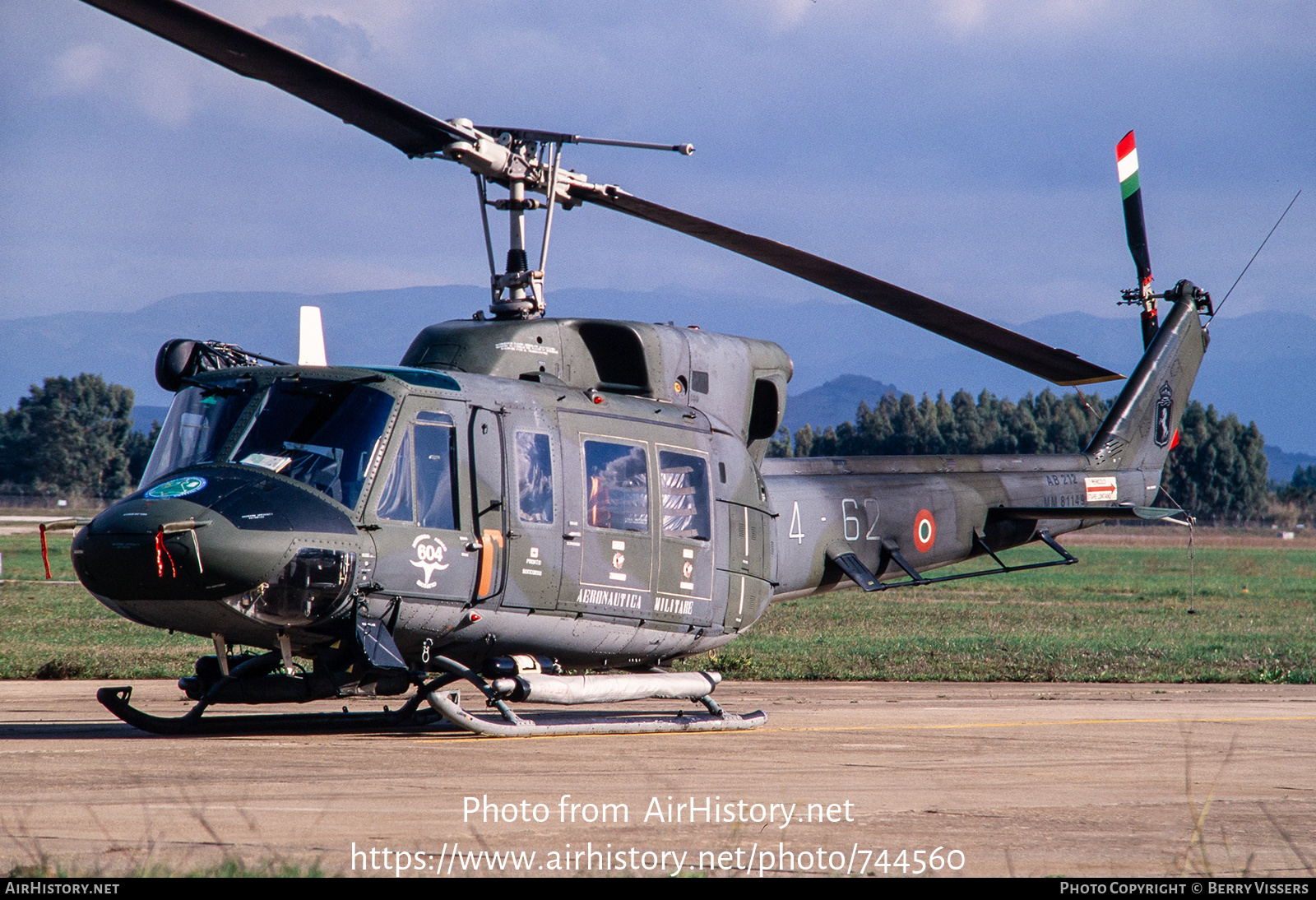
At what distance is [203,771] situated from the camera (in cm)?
758

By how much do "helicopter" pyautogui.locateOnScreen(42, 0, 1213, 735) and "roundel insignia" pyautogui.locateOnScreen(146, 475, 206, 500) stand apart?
26mm

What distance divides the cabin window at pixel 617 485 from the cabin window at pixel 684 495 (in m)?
0.19

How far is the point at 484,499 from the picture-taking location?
9.84m

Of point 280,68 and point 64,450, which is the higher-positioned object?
point 280,68

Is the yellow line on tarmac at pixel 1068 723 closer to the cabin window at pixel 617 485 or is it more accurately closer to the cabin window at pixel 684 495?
the cabin window at pixel 684 495

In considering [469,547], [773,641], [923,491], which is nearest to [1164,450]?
[923,491]

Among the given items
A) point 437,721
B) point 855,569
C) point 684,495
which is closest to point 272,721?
point 437,721

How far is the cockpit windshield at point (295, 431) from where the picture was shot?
363 inches

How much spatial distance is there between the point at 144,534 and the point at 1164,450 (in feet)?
42.1

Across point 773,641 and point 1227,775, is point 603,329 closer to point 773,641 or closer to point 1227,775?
point 1227,775

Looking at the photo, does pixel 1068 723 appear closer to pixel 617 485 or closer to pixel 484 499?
pixel 617 485

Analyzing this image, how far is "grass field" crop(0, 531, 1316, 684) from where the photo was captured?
1695 cm

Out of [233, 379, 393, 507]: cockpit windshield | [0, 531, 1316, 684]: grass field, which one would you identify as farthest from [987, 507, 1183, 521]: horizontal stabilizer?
[233, 379, 393, 507]: cockpit windshield

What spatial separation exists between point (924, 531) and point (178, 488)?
7.89 metres
